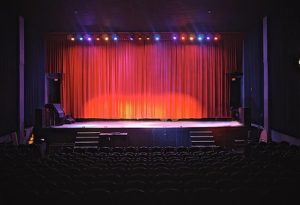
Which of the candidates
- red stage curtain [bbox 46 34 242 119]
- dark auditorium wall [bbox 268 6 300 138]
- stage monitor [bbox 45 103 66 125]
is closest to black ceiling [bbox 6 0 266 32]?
dark auditorium wall [bbox 268 6 300 138]

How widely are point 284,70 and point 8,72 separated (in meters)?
9.93

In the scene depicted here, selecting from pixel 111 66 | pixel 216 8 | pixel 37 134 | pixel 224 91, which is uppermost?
pixel 216 8

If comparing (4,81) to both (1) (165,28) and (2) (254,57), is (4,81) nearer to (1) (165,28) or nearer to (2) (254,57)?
(1) (165,28)

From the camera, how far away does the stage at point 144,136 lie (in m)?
15.3

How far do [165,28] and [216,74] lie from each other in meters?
4.73

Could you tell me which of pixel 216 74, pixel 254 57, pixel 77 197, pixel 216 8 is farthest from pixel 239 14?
pixel 77 197

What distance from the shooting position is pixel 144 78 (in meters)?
21.1

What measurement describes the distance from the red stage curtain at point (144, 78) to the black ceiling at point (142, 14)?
2754 mm

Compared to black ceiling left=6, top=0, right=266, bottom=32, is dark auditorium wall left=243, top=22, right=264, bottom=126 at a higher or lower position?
lower

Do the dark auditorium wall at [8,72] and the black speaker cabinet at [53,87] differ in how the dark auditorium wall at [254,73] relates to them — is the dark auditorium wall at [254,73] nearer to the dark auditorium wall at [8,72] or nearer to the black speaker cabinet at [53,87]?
the black speaker cabinet at [53,87]

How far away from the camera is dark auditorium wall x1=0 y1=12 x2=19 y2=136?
13.1 meters

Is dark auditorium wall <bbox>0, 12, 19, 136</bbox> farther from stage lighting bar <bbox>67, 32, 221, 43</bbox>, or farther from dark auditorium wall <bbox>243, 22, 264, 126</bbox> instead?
dark auditorium wall <bbox>243, 22, 264, 126</bbox>

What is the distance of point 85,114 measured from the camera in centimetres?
2069

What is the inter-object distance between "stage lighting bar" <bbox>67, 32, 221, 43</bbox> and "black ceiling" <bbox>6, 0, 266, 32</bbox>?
0.94m
